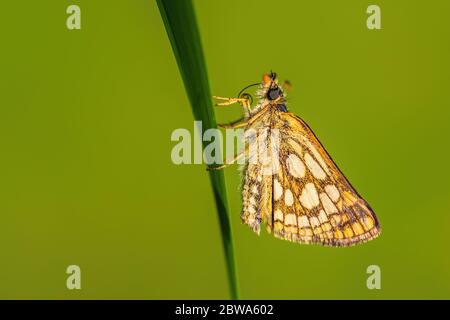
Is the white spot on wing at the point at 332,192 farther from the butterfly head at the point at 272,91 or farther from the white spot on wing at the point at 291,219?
the butterfly head at the point at 272,91

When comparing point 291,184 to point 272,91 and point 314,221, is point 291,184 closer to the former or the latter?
point 314,221

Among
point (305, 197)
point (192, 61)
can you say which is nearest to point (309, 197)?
point (305, 197)

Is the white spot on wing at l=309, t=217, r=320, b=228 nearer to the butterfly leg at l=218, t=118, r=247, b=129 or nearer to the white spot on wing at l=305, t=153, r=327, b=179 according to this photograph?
the white spot on wing at l=305, t=153, r=327, b=179

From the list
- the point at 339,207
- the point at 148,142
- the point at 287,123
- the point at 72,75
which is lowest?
the point at 339,207

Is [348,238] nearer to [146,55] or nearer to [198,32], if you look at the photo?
[198,32]

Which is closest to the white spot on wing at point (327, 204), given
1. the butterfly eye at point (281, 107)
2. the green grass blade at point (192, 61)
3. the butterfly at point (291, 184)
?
the butterfly at point (291, 184)

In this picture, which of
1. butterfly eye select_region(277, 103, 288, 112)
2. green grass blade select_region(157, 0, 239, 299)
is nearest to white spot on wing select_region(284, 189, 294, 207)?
butterfly eye select_region(277, 103, 288, 112)
